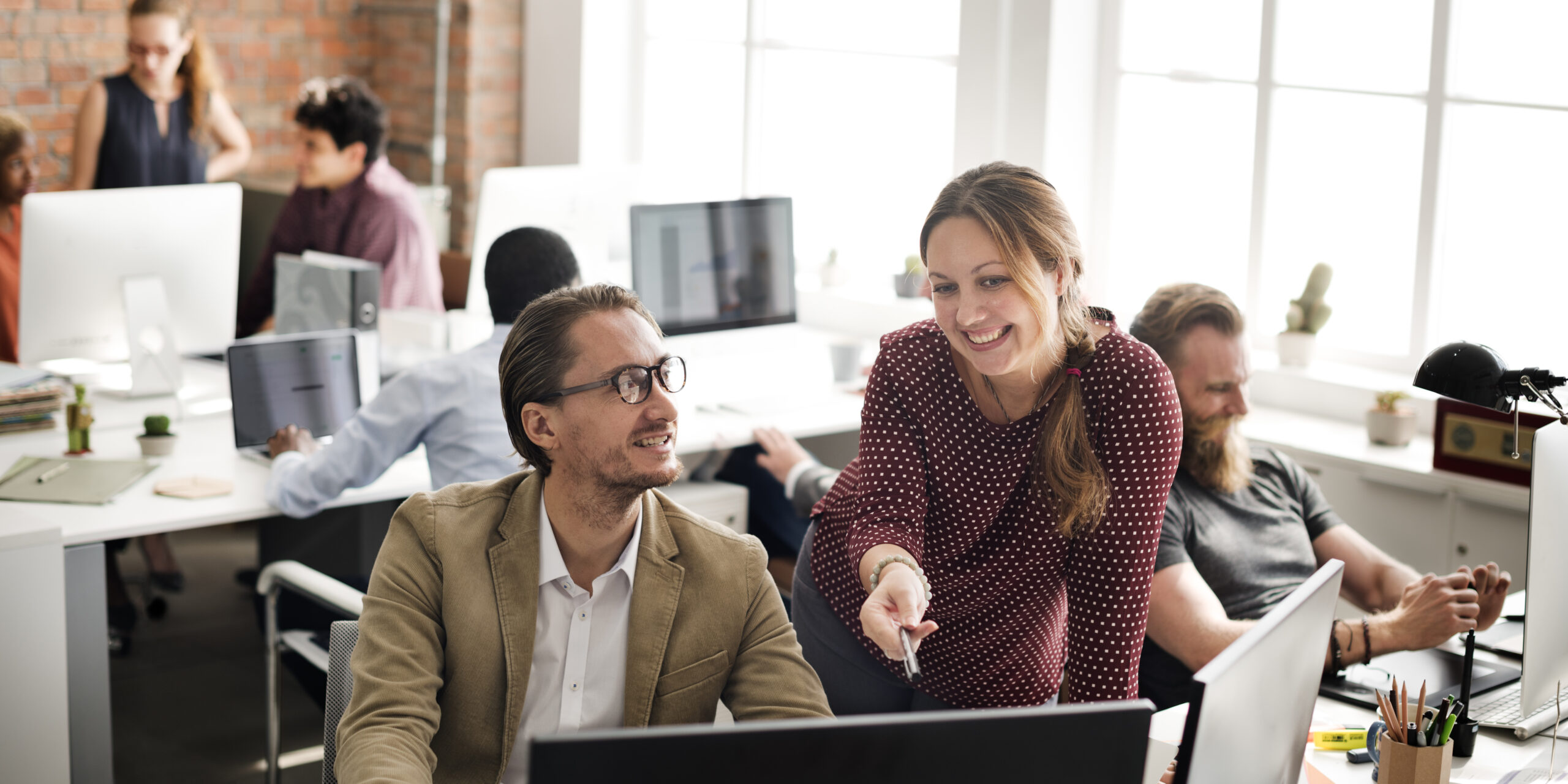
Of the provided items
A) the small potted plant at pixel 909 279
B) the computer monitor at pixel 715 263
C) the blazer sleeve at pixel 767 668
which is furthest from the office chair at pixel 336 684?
the small potted plant at pixel 909 279

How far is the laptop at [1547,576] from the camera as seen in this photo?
5.74 feet

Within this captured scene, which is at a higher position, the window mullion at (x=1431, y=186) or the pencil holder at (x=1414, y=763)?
the window mullion at (x=1431, y=186)

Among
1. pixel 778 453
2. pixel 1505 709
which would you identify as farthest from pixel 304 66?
pixel 1505 709

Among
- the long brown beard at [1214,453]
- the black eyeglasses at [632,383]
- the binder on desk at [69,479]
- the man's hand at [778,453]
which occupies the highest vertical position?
the black eyeglasses at [632,383]

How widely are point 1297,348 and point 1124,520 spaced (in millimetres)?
2078

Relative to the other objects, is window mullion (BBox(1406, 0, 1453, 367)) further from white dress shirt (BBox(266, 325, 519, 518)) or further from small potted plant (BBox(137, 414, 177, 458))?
small potted plant (BBox(137, 414, 177, 458))

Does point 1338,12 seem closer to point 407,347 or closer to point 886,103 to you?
point 886,103

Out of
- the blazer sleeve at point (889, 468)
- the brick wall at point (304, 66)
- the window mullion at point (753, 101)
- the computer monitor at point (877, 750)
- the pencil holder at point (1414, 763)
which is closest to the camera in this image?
the computer monitor at point (877, 750)

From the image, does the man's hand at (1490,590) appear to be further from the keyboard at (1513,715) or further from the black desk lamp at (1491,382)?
the black desk lamp at (1491,382)

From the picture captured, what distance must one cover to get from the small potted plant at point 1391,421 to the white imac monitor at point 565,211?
1.97 m

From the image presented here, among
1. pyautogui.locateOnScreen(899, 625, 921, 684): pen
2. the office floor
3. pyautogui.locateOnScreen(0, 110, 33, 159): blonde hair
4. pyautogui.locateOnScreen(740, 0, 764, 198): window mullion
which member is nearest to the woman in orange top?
pyautogui.locateOnScreen(0, 110, 33, 159): blonde hair

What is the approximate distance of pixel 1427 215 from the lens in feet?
11.4

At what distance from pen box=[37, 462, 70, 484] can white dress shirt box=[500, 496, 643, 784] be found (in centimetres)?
163

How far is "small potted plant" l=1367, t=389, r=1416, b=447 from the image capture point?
3254 millimetres
